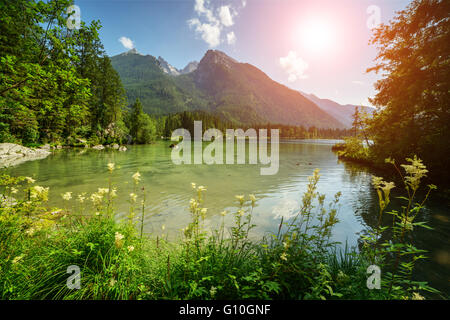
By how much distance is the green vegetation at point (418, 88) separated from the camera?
9.77 m

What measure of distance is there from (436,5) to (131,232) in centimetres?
1911

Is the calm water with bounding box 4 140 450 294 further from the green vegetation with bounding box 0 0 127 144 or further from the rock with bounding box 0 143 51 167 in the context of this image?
the rock with bounding box 0 143 51 167

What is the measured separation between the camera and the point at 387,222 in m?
7.11

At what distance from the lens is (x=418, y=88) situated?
10250mm

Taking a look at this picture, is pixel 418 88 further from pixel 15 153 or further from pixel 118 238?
pixel 15 153

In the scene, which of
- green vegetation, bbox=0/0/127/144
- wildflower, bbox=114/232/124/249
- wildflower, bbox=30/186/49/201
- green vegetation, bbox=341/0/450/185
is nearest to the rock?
green vegetation, bbox=0/0/127/144

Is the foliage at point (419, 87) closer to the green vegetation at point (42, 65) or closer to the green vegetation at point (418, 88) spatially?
the green vegetation at point (418, 88)

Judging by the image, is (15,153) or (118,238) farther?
(15,153)

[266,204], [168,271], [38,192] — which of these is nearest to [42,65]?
[38,192]

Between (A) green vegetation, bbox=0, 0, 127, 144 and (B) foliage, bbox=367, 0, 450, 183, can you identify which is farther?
(B) foliage, bbox=367, 0, 450, 183

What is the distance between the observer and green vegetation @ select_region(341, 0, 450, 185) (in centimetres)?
977
